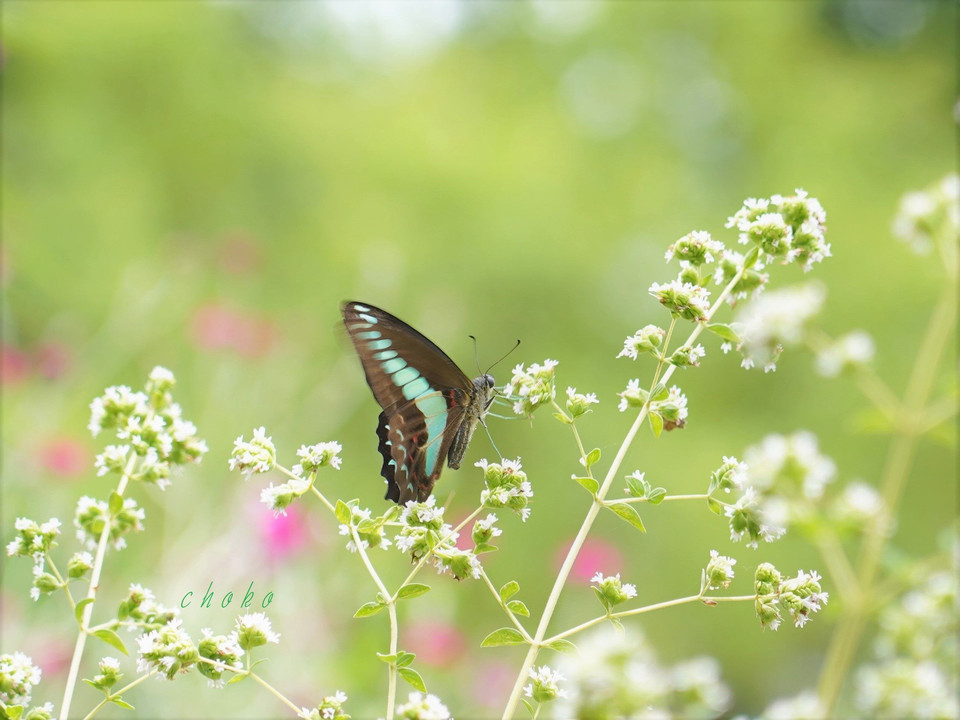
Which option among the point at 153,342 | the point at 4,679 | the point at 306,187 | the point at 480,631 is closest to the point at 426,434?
the point at 4,679

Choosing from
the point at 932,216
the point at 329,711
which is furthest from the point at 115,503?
the point at 932,216

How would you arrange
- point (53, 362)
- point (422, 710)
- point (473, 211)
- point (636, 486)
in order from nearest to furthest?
point (422, 710) → point (636, 486) → point (53, 362) → point (473, 211)

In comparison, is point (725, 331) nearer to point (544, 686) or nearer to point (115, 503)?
point (544, 686)

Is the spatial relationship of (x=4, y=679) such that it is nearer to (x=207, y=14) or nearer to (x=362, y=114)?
(x=362, y=114)

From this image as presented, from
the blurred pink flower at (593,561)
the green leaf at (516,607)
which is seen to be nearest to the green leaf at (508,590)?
the green leaf at (516,607)

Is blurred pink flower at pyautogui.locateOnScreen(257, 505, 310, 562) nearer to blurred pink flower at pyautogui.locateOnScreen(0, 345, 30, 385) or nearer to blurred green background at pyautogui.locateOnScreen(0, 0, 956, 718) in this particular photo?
blurred green background at pyautogui.locateOnScreen(0, 0, 956, 718)

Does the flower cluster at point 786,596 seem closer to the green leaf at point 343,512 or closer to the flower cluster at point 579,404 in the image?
the flower cluster at point 579,404

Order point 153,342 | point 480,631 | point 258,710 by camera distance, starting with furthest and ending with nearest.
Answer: point 153,342 < point 480,631 < point 258,710

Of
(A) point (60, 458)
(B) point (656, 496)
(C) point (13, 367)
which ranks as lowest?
(B) point (656, 496)
